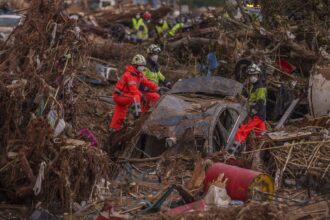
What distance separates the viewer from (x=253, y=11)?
17891mm

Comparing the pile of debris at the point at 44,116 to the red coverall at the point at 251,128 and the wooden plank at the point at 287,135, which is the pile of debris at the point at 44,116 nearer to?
the red coverall at the point at 251,128

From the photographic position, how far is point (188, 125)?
1013 cm

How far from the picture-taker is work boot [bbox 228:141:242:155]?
10594 millimetres

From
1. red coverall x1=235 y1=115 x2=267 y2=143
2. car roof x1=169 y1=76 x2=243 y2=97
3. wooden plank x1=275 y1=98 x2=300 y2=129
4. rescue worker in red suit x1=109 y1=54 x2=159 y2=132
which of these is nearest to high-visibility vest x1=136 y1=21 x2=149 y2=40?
wooden plank x1=275 y1=98 x2=300 y2=129

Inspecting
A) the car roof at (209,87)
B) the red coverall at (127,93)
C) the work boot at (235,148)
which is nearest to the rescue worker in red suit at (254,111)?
the work boot at (235,148)

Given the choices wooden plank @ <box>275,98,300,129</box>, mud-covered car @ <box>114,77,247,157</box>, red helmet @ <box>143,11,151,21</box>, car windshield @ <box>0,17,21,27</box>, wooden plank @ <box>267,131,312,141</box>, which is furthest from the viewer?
red helmet @ <box>143,11,151,21</box>

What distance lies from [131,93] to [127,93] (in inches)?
5.2

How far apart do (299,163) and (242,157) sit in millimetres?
844

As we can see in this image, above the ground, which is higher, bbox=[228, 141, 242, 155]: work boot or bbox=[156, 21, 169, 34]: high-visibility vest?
bbox=[156, 21, 169, 34]: high-visibility vest

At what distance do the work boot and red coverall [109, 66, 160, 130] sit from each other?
2.01 meters

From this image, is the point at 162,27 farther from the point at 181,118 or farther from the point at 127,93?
the point at 181,118

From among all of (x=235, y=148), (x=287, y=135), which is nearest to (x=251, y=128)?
(x=235, y=148)

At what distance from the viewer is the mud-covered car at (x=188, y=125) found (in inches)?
396

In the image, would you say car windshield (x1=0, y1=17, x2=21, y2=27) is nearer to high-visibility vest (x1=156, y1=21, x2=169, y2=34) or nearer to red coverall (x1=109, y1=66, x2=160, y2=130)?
high-visibility vest (x1=156, y1=21, x2=169, y2=34)
